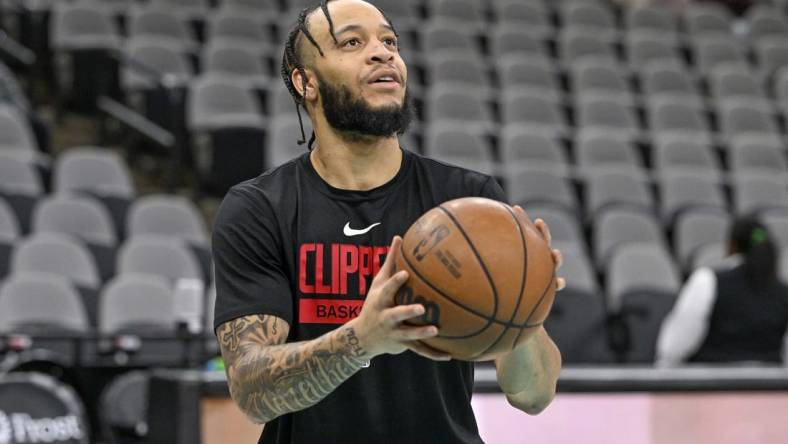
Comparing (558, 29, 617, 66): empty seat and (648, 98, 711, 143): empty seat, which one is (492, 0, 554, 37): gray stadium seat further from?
(648, 98, 711, 143): empty seat

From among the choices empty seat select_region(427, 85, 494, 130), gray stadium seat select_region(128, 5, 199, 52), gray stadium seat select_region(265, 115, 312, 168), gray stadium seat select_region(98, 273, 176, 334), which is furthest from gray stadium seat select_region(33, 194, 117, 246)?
empty seat select_region(427, 85, 494, 130)

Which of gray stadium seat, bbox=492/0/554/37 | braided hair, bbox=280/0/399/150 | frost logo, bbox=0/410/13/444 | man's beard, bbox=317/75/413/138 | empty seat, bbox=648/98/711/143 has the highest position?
gray stadium seat, bbox=492/0/554/37

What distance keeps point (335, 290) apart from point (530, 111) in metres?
9.40

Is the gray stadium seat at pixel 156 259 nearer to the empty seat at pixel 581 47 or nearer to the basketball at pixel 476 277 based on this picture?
the basketball at pixel 476 277

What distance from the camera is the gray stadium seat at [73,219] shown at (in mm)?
8031

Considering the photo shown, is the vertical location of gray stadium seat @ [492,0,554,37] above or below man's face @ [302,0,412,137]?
above

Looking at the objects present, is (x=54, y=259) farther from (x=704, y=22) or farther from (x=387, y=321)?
(x=704, y=22)

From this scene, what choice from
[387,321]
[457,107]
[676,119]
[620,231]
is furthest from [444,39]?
[387,321]

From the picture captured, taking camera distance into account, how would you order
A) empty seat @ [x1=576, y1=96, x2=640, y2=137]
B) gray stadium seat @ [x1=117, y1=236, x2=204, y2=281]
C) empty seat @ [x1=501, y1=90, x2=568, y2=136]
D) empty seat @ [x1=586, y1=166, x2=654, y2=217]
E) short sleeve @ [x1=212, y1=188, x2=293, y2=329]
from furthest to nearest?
1. empty seat @ [x1=576, y1=96, x2=640, y2=137]
2. empty seat @ [x1=501, y1=90, x2=568, y2=136]
3. empty seat @ [x1=586, y1=166, x2=654, y2=217]
4. gray stadium seat @ [x1=117, y1=236, x2=204, y2=281]
5. short sleeve @ [x1=212, y1=188, x2=293, y2=329]

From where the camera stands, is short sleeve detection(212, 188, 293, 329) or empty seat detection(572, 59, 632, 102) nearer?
short sleeve detection(212, 188, 293, 329)

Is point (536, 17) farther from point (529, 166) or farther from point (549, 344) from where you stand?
point (549, 344)

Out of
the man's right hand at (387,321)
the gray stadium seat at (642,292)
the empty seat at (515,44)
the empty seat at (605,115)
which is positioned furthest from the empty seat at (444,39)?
the man's right hand at (387,321)

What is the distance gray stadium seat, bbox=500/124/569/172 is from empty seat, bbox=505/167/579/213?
0.46 meters

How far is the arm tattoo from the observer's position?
2117 millimetres
